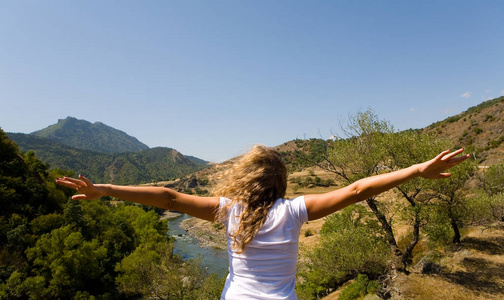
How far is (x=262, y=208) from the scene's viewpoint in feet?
7.32

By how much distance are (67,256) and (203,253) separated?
86.3 feet

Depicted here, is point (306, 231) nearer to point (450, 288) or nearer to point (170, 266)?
point (170, 266)

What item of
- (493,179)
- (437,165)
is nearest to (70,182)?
(437,165)

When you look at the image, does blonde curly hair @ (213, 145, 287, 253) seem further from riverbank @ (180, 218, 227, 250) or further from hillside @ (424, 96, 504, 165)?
riverbank @ (180, 218, 227, 250)

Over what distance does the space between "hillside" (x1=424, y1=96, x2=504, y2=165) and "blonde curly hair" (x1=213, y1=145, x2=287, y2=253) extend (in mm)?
56474

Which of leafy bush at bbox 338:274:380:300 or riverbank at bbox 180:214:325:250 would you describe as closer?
leafy bush at bbox 338:274:380:300

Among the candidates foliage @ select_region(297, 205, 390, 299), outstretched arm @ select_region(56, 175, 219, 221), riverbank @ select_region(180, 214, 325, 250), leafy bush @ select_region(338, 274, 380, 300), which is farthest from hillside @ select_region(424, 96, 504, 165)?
outstretched arm @ select_region(56, 175, 219, 221)

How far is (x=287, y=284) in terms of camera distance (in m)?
2.12

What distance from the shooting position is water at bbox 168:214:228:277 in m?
43.9

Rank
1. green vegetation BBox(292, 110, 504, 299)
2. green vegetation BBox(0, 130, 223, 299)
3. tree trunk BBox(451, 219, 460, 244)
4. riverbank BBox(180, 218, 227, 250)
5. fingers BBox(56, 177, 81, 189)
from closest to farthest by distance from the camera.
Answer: fingers BBox(56, 177, 81, 189)
green vegetation BBox(292, 110, 504, 299)
tree trunk BBox(451, 219, 460, 244)
green vegetation BBox(0, 130, 223, 299)
riverbank BBox(180, 218, 227, 250)

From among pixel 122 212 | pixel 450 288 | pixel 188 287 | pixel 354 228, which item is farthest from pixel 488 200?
pixel 122 212

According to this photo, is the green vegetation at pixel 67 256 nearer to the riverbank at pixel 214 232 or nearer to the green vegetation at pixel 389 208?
the green vegetation at pixel 389 208

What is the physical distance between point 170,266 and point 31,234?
1795cm

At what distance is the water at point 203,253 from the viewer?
43.9m
